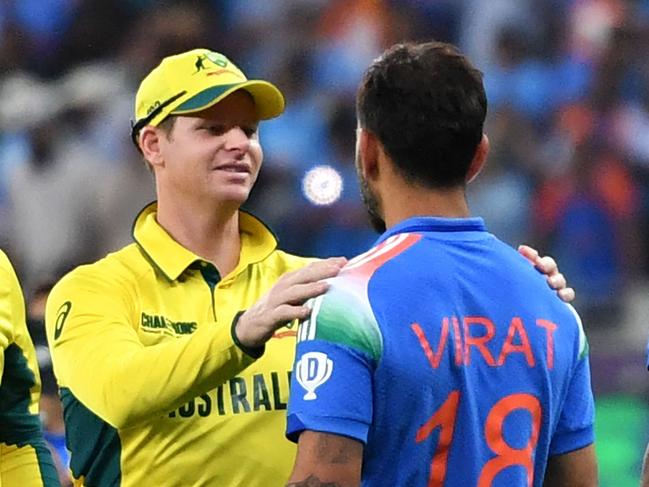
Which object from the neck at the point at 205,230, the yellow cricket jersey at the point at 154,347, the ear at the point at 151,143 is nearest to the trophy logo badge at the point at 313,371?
the yellow cricket jersey at the point at 154,347

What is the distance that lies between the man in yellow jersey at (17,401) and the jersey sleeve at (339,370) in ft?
3.89

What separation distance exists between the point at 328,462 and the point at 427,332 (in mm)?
246

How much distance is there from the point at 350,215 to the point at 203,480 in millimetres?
4874

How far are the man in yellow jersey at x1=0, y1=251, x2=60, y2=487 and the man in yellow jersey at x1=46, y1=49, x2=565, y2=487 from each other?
0.25 feet

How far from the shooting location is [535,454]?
2314mm

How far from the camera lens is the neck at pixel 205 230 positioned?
3.37 meters

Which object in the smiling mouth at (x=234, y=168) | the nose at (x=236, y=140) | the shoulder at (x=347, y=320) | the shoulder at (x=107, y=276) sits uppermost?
the shoulder at (x=347, y=320)

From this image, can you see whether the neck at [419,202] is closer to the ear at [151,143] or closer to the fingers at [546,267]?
the fingers at [546,267]

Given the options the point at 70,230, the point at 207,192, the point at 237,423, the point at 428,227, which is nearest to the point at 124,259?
the point at 207,192

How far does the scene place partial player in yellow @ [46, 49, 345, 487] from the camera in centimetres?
277

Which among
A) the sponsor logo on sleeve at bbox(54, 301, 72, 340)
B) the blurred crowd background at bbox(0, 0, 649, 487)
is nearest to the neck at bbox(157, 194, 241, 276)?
the sponsor logo on sleeve at bbox(54, 301, 72, 340)

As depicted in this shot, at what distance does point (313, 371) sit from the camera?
2.09 meters

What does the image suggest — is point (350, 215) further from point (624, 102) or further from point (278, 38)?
point (624, 102)

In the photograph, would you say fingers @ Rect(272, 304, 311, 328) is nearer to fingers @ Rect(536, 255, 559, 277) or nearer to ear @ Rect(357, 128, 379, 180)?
ear @ Rect(357, 128, 379, 180)
